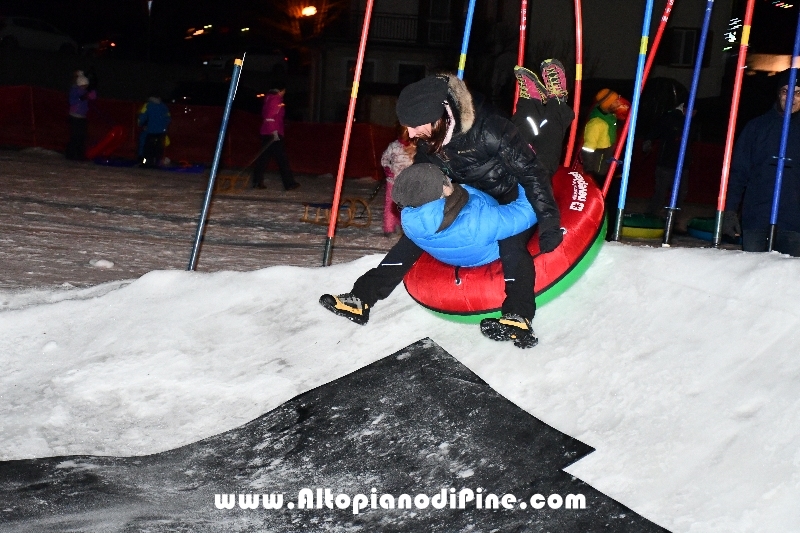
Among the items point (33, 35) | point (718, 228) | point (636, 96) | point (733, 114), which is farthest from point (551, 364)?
point (33, 35)

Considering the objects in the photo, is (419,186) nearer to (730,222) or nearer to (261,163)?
(730,222)

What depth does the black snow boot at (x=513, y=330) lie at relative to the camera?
14.5 ft

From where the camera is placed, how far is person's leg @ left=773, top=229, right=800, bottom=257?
5.28m

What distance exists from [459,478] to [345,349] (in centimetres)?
152

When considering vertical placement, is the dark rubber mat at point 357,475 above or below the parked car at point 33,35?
below

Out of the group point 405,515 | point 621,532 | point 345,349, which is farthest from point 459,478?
point 345,349

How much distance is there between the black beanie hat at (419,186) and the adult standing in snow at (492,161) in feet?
0.65

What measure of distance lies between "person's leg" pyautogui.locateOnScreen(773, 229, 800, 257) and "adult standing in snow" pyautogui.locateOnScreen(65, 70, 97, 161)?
1400 cm

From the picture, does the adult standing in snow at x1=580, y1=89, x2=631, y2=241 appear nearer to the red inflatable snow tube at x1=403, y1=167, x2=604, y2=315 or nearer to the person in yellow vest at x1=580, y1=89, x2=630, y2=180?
the person in yellow vest at x1=580, y1=89, x2=630, y2=180

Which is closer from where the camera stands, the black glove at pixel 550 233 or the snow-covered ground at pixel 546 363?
the snow-covered ground at pixel 546 363

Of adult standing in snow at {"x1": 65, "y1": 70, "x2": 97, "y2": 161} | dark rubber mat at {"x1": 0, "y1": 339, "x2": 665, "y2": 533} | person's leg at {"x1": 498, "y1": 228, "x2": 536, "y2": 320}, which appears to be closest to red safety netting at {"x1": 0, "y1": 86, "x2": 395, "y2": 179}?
adult standing in snow at {"x1": 65, "y1": 70, "x2": 97, "y2": 161}

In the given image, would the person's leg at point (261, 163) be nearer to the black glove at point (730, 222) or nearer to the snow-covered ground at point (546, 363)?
the snow-covered ground at point (546, 363)

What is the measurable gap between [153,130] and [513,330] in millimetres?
13122

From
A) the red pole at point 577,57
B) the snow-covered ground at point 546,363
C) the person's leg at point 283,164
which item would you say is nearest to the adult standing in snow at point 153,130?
the person's leg at point 283,164
